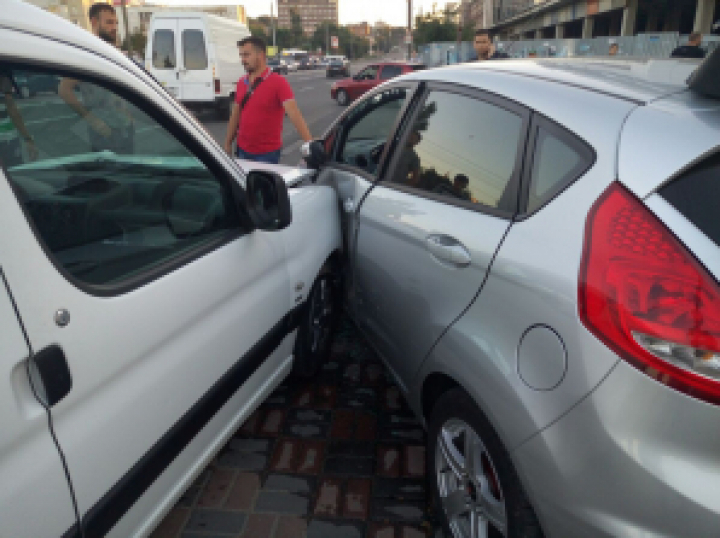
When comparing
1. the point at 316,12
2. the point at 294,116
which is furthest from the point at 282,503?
the point at 316,12

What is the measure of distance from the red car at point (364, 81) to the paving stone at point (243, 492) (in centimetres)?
1796

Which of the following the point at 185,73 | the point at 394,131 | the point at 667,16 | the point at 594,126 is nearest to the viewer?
the point at 594,126

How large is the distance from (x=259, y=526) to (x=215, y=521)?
0.60 feet

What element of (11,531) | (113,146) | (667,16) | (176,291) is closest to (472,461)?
(176,291)

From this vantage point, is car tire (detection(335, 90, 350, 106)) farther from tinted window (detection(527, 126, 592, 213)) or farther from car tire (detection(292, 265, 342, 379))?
tinted window (detection(527, 126, 592, 213))

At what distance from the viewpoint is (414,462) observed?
2.60 metres

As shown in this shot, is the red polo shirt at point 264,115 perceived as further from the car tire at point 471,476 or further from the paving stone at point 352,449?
the car tire at point 471,476

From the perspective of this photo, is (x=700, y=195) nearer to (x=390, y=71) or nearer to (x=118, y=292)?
(x=118, y=292)

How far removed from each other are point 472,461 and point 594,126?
43.9 inches

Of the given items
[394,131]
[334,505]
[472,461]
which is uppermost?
[394,131]

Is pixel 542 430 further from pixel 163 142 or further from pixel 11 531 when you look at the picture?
pixel 163 142

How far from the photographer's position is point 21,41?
4.33 feet

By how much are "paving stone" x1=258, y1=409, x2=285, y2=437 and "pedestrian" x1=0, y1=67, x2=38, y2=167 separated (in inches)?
66.5

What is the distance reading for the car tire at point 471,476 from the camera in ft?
5.46
